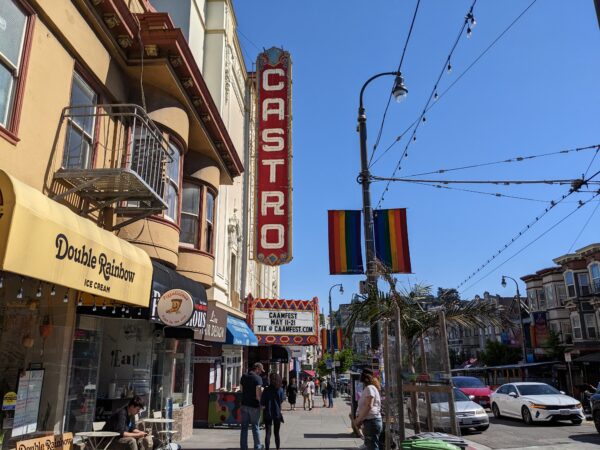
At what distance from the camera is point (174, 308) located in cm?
882

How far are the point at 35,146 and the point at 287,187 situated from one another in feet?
39.3

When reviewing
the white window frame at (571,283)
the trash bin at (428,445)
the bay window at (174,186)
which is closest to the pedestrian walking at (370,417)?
the trash bin at (428,445)

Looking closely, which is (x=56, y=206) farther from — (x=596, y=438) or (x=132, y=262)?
(x=596, y=438)

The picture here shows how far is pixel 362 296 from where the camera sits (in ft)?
35.2

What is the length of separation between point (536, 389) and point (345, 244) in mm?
10545

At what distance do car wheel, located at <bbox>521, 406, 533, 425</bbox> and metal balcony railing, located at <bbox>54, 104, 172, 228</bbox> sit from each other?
14.4m

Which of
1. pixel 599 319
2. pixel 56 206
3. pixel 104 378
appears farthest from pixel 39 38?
pixel 599 319

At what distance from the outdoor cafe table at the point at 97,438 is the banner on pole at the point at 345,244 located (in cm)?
632

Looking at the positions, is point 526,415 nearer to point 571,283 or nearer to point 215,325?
point 215,325

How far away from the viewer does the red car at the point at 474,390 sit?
20875mm

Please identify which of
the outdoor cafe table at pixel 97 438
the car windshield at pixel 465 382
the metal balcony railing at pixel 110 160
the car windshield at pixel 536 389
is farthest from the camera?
the car windshield at pixel 465 382

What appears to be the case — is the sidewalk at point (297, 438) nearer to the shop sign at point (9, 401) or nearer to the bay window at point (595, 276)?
the shop sign at point (9, 401)

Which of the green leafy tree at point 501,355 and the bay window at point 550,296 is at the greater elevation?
the bay window at point 550,296

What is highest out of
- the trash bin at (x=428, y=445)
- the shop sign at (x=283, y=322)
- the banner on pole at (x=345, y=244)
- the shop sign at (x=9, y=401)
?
the banner on pole at (x=345, y=244)
